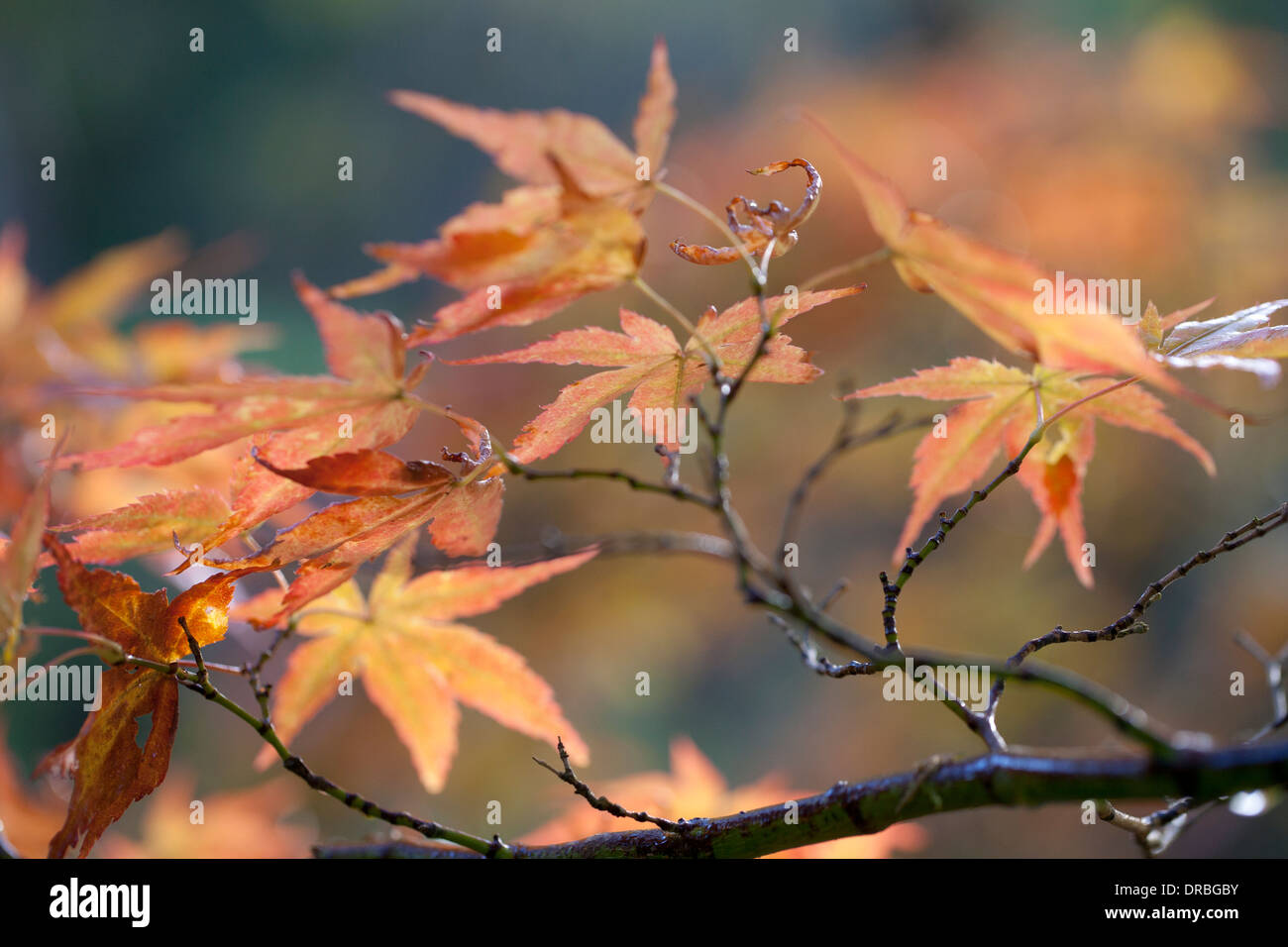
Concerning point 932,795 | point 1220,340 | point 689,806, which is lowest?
point 689,806

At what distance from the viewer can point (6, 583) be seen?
437 mm

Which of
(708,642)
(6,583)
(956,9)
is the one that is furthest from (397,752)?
(956,9)

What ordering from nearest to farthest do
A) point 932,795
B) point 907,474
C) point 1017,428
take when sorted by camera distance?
point 932,795 → point 1017,428 → point 907,474

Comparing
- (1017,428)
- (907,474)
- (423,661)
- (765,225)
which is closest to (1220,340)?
(1017,428)

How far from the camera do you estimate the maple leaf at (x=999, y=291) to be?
1.27ft

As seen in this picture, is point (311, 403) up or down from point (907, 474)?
down

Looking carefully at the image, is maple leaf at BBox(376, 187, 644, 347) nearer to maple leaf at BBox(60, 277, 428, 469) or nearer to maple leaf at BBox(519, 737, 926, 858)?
maple leaf at BBox(60, 277, 428, 469)

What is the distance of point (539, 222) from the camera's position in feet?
1.40

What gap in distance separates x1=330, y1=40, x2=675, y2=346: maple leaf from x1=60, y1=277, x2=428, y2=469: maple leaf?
0.08 ft

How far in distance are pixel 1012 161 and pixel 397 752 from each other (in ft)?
9.65

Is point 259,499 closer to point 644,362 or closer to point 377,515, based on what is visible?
point 377,515

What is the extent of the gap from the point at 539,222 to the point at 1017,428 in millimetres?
427

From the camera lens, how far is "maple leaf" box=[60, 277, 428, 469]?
1.43ft
